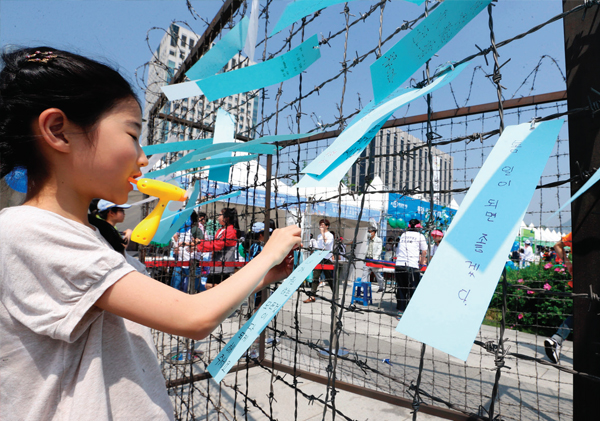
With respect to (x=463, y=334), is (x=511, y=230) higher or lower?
higher

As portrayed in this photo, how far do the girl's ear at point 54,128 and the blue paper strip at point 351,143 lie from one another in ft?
1.71

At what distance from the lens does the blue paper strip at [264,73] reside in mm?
1040

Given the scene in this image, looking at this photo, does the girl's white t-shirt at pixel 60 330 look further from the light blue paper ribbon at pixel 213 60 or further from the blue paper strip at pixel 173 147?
the blue paper strip at pixel 173 147

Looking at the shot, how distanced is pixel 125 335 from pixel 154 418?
202mm

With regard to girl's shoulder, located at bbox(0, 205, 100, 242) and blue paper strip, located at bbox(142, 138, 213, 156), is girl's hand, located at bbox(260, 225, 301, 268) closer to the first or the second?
girl's shoulder, located at bbox(0, 205, 100, 242)

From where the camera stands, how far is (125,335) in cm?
79

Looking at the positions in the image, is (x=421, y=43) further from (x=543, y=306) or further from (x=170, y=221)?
(x=543, y=306)

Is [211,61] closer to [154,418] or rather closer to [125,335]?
[125,335]

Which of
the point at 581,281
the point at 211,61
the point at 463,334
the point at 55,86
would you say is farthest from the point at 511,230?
the point at 211,61

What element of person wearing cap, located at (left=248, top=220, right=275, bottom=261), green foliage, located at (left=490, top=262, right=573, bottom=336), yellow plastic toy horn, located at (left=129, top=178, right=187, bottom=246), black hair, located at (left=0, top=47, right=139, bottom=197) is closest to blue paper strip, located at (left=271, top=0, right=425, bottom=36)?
black hair, located at (left=0, top=47, right=139, bottom=197)

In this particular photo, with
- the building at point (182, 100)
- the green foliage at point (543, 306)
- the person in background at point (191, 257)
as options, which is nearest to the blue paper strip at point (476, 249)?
the building at point (182, 100)

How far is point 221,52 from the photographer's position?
1289mm

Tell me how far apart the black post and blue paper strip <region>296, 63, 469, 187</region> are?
0.78ft

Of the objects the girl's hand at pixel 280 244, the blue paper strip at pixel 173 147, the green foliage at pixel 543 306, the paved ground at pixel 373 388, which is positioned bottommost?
the paved ground at pixel 373 388
